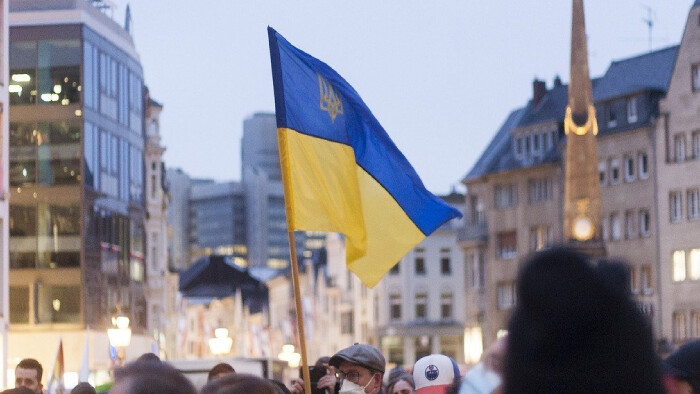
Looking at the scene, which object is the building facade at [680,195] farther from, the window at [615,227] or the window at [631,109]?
the window at [615,227]

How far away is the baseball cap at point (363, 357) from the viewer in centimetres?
Result: 1048

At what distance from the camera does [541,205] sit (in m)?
84.1

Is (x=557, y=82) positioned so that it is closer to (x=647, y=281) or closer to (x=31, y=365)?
(x=647, y=281)

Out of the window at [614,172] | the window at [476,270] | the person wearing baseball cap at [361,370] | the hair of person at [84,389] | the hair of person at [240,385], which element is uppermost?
the window at [614,172]

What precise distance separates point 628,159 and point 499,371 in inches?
2903

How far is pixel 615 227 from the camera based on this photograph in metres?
78.4

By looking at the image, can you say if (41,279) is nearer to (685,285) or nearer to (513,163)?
(685,285)

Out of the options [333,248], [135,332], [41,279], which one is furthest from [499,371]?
[333,248]

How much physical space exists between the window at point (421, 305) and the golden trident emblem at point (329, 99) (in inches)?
3966

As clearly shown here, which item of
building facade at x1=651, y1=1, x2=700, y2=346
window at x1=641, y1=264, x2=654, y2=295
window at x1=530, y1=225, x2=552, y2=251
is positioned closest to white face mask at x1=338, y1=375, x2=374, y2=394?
building facade at x1=651, y1=1, x2=700, y2=346

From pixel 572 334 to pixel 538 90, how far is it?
279ft

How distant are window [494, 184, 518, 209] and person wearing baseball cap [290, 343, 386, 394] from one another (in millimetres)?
76326

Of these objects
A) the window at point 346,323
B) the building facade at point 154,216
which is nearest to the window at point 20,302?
the building facade at point 154,216

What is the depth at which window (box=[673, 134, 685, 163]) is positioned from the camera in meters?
72.9
